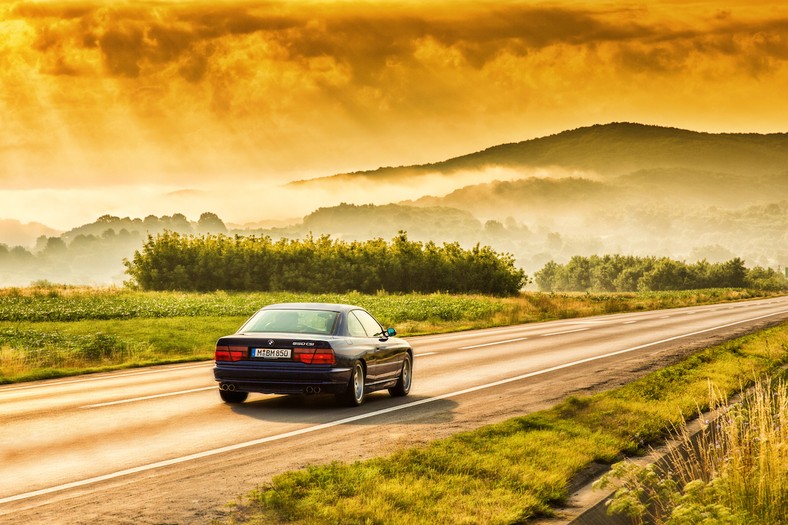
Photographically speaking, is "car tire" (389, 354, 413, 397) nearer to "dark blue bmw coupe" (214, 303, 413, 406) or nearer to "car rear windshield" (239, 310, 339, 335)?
"dark blue bmw coupe" (214, 303, 413, 406)

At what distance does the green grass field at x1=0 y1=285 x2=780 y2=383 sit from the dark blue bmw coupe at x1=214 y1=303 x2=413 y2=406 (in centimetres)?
814

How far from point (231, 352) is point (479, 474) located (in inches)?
246

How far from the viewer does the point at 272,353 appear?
1434 centimetres

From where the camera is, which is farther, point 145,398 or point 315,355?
point 145,398

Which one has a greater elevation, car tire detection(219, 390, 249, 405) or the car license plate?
the car license plate

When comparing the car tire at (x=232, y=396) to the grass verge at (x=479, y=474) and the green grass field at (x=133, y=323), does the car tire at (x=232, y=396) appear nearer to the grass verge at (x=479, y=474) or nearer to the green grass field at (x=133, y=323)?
the grass verge at (x=479, y=474)

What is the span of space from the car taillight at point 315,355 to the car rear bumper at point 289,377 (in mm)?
60

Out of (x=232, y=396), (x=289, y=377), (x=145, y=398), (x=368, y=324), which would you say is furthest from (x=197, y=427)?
(x=368, y=324)

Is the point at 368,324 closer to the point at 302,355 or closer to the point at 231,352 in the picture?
the point at 302,355

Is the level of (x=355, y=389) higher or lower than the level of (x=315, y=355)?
lower

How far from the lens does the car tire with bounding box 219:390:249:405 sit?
15.3 m

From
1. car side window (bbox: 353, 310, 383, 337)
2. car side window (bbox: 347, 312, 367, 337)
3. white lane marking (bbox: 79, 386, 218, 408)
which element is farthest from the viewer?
car side window (bbox: 353, 310, 383, 337)

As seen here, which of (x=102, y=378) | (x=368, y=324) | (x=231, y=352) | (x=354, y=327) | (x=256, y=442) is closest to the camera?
(x=256, y=442)

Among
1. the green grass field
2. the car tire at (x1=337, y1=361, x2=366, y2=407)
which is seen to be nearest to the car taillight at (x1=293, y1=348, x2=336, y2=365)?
the car tire at (x1=337, y1=361, x2=366, y2=407)
